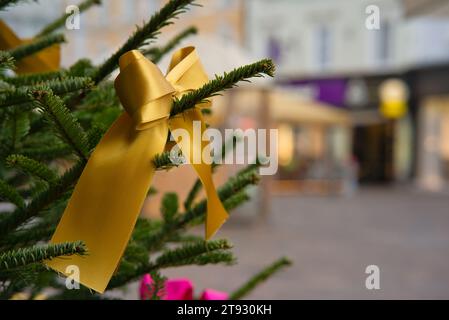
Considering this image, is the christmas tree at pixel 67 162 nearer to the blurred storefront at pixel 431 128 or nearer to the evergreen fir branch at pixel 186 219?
the evergreen fir branch at pixel 186 219

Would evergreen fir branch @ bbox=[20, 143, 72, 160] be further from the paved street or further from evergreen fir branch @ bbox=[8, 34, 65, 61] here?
the paved street

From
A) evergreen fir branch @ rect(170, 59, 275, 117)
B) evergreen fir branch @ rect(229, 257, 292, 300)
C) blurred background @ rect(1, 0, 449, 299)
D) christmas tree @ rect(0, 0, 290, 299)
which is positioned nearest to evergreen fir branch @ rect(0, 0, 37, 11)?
christmas tree @ rect(0, 0, 290, 299)

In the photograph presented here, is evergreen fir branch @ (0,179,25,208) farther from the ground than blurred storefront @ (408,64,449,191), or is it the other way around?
blurred storefront @ (408,64,449,191)

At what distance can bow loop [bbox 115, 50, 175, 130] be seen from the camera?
78cm

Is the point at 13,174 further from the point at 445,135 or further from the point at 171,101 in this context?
the point at 445,135

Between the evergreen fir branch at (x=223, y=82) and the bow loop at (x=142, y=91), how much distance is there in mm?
19

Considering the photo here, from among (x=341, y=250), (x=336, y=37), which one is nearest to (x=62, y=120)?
(x=341, y=250)

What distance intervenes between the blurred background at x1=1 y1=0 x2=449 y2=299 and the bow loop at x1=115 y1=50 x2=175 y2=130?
762 centimetres

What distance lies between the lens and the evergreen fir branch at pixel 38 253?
715mm

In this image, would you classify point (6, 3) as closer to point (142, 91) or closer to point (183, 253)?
point (142, 91)

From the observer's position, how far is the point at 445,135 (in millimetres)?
20484

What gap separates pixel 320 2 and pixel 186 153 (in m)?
22.7

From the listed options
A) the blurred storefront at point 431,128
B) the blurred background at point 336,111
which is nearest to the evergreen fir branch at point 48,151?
the blurred background at point 336,111

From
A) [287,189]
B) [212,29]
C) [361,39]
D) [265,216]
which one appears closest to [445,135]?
[361,39]
